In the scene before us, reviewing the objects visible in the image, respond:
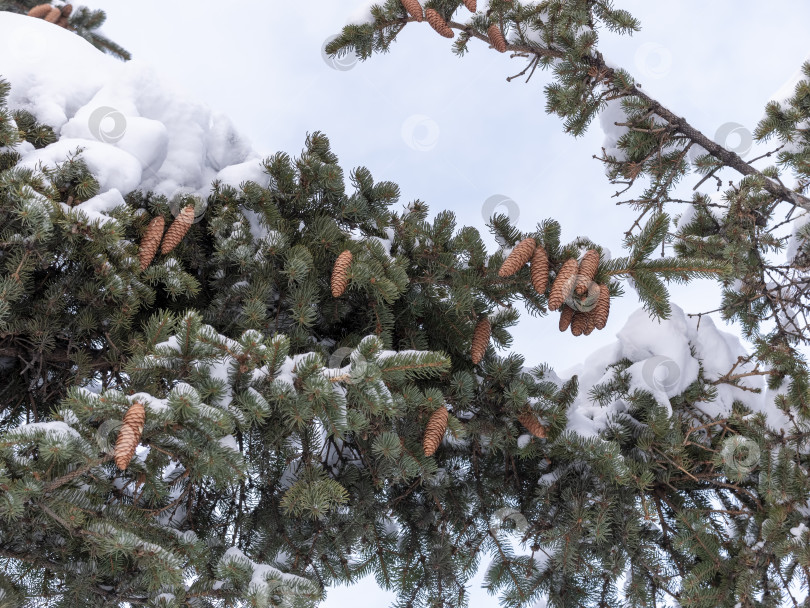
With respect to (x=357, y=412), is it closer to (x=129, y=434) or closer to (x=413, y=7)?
(x=129, y=434)

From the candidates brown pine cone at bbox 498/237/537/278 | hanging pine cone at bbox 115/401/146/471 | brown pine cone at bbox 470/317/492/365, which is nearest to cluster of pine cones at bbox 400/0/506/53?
brown pine cone at bbox 498/237/537/278

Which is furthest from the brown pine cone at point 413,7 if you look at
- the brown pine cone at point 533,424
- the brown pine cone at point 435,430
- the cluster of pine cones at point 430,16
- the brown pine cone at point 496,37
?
the brown pine cone at point 435,430

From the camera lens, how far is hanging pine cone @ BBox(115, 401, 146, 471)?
197cm

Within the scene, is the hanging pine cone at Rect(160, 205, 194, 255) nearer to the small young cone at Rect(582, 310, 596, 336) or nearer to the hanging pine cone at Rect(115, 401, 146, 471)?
the hanging pine cone at Rect(115, 401, 146, 471)

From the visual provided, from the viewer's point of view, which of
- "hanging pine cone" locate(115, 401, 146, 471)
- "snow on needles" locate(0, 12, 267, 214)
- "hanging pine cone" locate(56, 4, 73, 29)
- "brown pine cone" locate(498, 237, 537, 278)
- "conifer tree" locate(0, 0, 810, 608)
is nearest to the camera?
"hanging pine cone" locate(115, 401, 146, 471)

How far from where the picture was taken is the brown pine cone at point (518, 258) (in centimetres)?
299

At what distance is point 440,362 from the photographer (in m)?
2.41

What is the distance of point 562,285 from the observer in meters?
2.87

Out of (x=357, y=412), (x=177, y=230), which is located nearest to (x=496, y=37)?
(x=177, y=230)

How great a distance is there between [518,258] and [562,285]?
27 centimetres

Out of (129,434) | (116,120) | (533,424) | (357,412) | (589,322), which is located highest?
(116,120)

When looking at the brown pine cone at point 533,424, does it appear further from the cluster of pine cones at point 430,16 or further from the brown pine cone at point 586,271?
the cluster of pine cones at point 430,16

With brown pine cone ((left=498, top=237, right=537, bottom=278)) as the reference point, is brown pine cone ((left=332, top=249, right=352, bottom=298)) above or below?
below

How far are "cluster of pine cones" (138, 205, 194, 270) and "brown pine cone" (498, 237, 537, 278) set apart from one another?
1.52 meters
